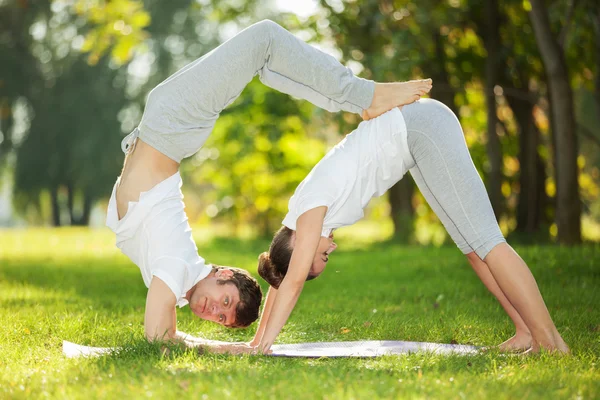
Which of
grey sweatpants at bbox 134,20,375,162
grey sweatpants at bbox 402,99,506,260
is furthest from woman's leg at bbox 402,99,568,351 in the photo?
grey sweatpants at bbox 134,20,375,162

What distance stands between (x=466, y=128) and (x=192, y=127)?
36.8 ft

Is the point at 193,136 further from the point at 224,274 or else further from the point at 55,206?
the point at 55,206

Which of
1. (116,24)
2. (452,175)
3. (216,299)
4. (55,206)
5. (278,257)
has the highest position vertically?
(116,24)

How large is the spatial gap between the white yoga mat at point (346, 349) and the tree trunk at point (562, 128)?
542cm

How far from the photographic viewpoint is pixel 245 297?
4.07 m

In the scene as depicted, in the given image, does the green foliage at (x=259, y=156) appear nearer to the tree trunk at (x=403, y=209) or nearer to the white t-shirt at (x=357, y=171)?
the tree trunk at (x=403, y=209)

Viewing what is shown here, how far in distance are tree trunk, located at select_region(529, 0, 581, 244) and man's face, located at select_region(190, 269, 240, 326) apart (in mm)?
5958

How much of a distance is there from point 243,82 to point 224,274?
1177 millimetres

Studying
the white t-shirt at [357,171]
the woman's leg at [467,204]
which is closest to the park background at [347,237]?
the woman's leg at [467,204]

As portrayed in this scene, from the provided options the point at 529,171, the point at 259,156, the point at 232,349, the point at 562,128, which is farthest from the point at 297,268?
the point at 259,156

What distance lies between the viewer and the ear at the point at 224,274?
13.5ft

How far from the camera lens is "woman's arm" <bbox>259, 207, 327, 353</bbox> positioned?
11.5ft

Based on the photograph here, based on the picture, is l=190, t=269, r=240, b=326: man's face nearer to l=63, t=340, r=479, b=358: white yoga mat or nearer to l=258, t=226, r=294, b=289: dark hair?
l=258, t=226, r=294, b=289: dark hair

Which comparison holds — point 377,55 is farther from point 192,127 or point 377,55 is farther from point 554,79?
point 192,127
